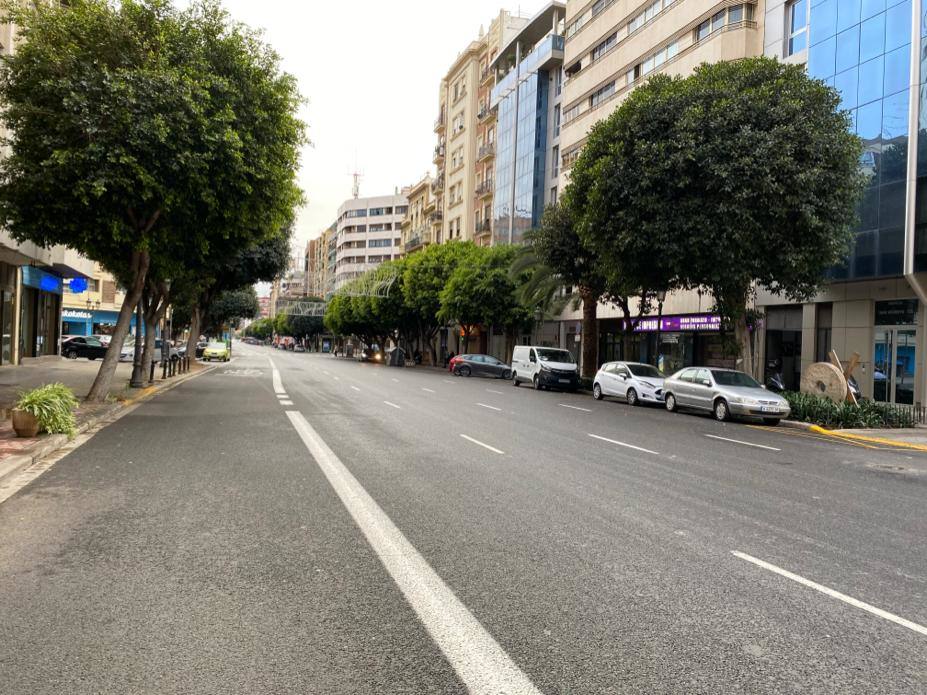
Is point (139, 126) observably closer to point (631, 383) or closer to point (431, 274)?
point (631, 383)

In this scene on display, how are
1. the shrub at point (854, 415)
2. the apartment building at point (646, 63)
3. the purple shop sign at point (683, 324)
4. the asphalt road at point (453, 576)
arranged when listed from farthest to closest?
the purple shop sign at point (683, 324), the apartment building at point (646, 63), the shrub at point (854, 415), the asphalt road at point (453, 576)

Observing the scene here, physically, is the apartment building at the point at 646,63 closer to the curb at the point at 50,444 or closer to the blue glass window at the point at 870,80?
the blue glass window at the point at 870,80

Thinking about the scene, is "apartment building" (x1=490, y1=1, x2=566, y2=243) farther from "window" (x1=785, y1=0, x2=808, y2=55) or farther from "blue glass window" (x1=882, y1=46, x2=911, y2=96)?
"blue glass window" (x1=882, y1=46, x2=911, y2=96)

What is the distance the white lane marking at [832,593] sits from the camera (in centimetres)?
410

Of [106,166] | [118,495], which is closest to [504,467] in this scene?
[118,495]

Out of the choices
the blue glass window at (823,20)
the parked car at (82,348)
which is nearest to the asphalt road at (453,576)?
the blue glass window at (823,20)

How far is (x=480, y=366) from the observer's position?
141ft

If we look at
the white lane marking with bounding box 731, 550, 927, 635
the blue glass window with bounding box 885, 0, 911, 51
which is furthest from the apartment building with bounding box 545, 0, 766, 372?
the white lane marking with bounding box 731, 550, 927, 635

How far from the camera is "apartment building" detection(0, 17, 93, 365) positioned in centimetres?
2433

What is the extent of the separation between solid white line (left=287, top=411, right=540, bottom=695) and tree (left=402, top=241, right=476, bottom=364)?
42436 mm

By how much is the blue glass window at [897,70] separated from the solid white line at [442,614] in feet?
75.3

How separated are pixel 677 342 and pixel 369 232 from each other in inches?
3580

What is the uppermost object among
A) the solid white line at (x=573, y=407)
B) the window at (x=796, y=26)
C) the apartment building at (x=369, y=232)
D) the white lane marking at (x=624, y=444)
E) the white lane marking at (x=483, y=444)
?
the apartment building at (x=369, y=232)

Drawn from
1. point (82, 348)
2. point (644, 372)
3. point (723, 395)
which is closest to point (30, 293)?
point (82, 348)
